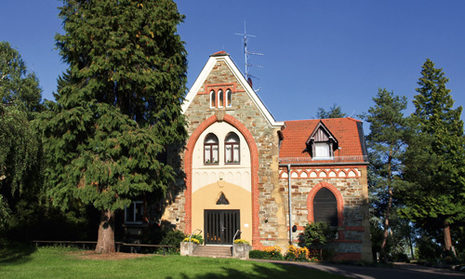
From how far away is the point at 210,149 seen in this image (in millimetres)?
23281

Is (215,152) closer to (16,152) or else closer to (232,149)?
(232,149)

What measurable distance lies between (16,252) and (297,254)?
14.8 meters

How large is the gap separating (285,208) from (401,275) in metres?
7.68

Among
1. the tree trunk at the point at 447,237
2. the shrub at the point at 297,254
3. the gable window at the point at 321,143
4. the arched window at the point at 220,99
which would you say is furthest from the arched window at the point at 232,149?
the tree trunk at the point at 447,237

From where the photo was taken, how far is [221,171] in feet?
74.6

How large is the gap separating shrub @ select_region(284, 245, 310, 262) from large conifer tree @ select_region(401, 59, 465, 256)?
322 inches

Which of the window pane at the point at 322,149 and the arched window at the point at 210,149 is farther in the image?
the arched window at the point at 210,149

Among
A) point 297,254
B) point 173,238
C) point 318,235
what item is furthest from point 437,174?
point 173,238

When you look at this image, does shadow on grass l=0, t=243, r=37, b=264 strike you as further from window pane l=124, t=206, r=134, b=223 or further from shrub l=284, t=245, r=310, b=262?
shrub l=284, t=245, r=310, b=262

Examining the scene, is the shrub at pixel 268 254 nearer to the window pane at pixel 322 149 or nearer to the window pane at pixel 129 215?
the window pane at pixel 322 149

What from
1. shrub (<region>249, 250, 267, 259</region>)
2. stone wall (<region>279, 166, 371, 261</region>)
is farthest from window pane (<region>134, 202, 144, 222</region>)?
stone wall (<region>279, 166, 371, 261</region>)

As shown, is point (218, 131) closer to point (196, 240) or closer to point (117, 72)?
point (196, 240)

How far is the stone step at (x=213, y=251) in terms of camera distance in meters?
20.3

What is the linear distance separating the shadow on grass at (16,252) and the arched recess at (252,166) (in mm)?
8642
